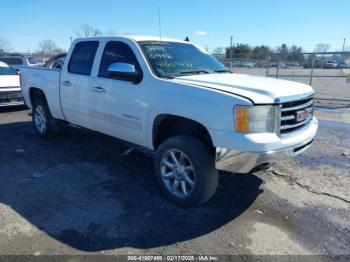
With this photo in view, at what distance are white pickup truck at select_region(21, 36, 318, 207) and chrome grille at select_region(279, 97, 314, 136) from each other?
0.04 ft

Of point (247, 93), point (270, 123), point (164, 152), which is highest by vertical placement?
point (247, 93)

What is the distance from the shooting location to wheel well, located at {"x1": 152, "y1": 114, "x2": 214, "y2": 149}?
3.90 m

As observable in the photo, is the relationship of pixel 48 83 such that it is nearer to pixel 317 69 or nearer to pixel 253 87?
pixel 253 87

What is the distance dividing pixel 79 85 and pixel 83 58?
1.54 feet

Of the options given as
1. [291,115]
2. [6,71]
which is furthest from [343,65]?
[6,71]

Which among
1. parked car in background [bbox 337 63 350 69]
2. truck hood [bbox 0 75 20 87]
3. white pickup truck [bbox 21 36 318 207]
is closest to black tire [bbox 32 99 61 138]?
white pickup truck [bbox 21 36 318 207]

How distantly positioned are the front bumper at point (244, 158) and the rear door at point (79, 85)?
8.26 ft

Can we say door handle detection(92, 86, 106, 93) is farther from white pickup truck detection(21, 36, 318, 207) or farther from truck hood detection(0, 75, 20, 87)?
truck hood detection(0, 75, 20, 87)

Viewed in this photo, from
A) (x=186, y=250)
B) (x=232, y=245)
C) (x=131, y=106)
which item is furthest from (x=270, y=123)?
(x=131, y=106)

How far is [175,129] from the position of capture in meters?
4.26

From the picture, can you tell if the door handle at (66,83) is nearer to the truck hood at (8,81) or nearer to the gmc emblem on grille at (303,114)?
the gmc emblem on grille at (303,114)

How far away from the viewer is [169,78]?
405 cm

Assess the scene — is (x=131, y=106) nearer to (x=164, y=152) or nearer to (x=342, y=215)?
(x=164, y=152)

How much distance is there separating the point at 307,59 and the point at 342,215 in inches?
582
